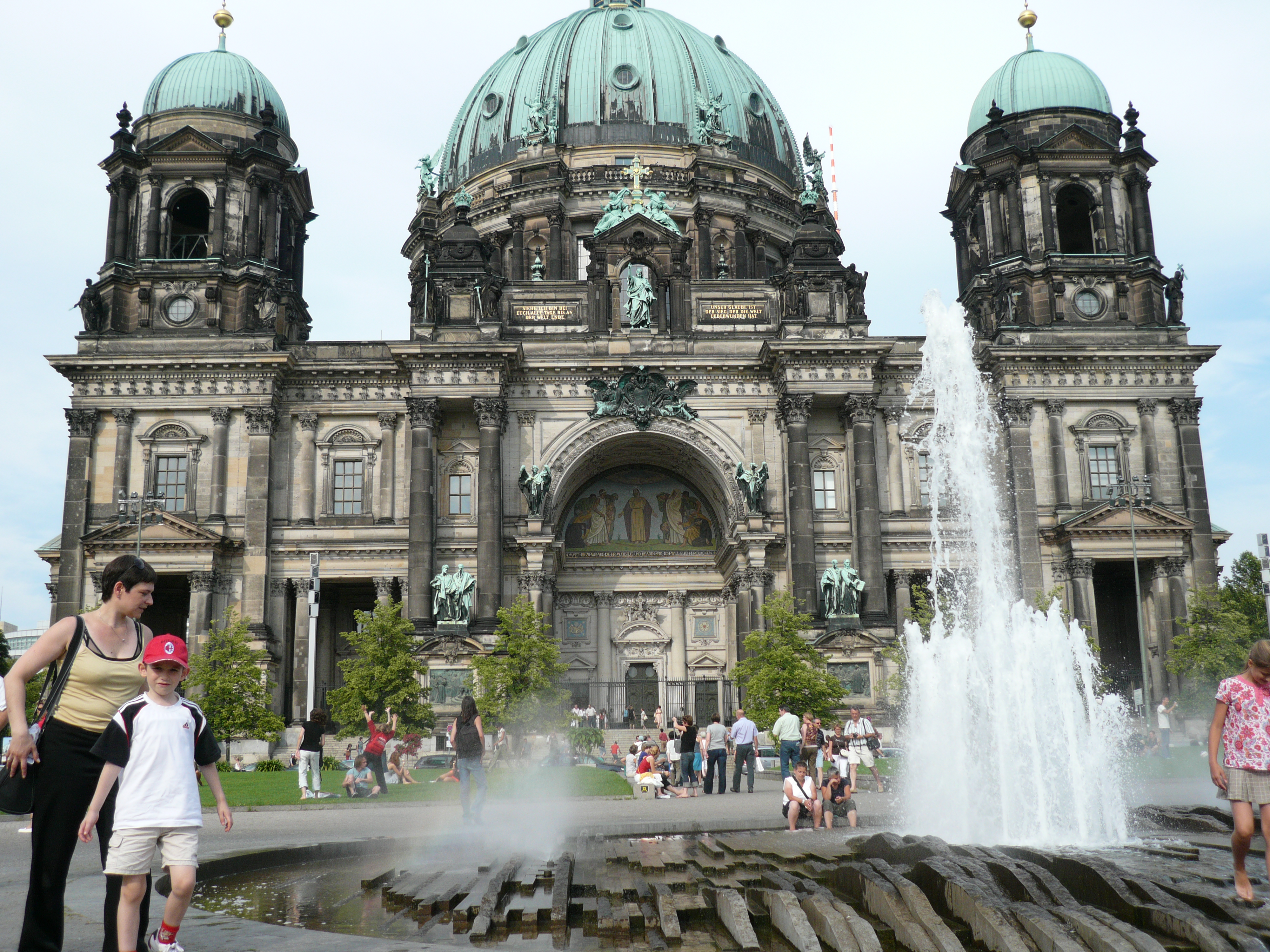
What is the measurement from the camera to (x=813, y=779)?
18109 millimetres

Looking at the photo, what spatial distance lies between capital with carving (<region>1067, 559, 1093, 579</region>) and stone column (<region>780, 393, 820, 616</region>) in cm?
967

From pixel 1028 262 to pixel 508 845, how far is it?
4060 cm

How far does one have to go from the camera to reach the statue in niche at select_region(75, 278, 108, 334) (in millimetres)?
46188

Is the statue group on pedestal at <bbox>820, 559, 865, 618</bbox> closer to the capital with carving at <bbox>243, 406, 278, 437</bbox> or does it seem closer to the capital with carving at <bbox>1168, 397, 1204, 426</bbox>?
the capital with carving at <bbox>1168, 397, 1204, 426</bbox>

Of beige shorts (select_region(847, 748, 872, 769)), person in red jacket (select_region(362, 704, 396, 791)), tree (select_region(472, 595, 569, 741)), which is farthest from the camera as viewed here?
tree (select_region(472, 595, 569, 741))

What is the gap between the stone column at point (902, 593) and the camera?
151ft

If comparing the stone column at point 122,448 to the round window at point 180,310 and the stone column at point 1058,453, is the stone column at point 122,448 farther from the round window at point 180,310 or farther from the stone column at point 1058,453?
the stone column at point 1058,453

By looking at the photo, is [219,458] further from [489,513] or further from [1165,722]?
[1165,722]

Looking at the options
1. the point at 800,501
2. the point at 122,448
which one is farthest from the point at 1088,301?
the point at 122,448

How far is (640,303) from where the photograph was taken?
4812cm

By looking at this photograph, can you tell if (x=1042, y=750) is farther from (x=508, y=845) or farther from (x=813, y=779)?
(x=508, y=845)

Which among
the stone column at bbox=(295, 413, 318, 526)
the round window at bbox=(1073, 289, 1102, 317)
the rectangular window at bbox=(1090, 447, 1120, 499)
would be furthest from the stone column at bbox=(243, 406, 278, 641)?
the round window at bbox=(1073, 289, 1102, 317)

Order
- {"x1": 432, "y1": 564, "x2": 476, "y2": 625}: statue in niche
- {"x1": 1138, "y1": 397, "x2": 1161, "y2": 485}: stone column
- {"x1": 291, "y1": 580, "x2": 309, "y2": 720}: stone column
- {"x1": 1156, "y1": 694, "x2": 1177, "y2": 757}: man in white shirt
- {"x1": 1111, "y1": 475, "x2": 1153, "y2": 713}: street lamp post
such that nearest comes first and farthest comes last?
1. {"x1": 1156, "y1": 694, "x2": 1177, "y2": 757}: man in white shirt
2. {"x1": 1111, "y1": 475, "x2": 1153, "y2": 713}: street lamp post
3. {"x1": 432, "y1": 564, "x2": 476, "y2": 625}: statue in niche
4. {"x1": 291, "y1": 580, "x2": 309, "y2": 720}: stone column
5. {"x1": 1138, "y1": 397, "x2": 1161, "y2": 485}: stone column

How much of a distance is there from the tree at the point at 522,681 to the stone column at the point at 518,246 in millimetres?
21528
